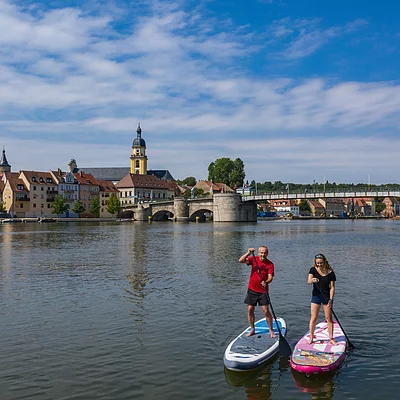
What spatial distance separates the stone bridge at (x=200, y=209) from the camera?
5022 inches

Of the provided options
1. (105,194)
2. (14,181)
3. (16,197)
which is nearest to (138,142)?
(105,194)

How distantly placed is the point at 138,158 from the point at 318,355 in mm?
183407

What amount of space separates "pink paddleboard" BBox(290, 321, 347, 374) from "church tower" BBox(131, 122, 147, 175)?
18120cm

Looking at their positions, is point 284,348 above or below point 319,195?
below

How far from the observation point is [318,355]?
12.6 metres

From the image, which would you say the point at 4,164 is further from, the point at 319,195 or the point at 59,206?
the point at 319,195

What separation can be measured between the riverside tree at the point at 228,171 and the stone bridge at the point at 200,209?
1372 inches

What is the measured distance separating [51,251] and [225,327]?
→ 31.1 meters

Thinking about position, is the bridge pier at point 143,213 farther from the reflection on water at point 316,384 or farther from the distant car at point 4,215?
the reflection on water at point 316,384

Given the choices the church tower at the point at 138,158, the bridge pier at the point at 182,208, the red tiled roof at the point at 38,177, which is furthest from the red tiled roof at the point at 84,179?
the bridge pier at the point at 182,208

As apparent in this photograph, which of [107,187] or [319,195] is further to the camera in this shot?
[107,187]

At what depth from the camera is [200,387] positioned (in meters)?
11.7

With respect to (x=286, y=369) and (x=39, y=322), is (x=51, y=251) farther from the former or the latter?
(x=286, y=369)

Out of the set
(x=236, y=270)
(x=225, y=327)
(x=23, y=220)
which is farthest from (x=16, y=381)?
(x=23, y=220)
